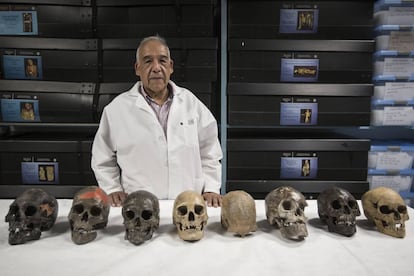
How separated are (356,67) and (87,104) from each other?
4.95 feet

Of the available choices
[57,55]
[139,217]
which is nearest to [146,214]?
[139,217]

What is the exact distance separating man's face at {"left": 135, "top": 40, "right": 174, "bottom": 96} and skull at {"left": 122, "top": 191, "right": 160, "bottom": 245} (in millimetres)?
555

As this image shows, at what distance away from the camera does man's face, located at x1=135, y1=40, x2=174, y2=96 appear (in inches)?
50.3

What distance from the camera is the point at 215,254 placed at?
2.60 feet

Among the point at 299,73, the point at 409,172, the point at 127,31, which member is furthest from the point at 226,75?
the point at 409,172

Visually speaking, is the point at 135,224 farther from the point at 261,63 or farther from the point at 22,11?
the point at 22,11

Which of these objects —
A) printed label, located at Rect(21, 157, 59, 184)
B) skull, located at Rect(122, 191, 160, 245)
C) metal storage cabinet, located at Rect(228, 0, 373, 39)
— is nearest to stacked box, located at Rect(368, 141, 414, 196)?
metal storage cabinet, located at Rect(228, 0, 373, 39)

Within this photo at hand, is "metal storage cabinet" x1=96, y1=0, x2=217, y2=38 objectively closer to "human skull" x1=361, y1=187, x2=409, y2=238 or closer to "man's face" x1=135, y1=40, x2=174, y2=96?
"man's face" x1=135, y1=40, x2=174, y2=96

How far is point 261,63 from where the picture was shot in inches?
70.2

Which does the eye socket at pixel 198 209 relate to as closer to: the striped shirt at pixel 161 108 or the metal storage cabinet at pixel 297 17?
the striped shirt at pixel 161 108

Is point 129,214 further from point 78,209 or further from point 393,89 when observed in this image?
point 393,89

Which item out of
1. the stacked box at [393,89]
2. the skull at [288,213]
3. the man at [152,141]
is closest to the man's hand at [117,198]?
the man at [152,141]

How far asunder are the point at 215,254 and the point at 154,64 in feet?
2.60

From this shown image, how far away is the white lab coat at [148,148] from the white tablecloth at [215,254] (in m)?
0.45
